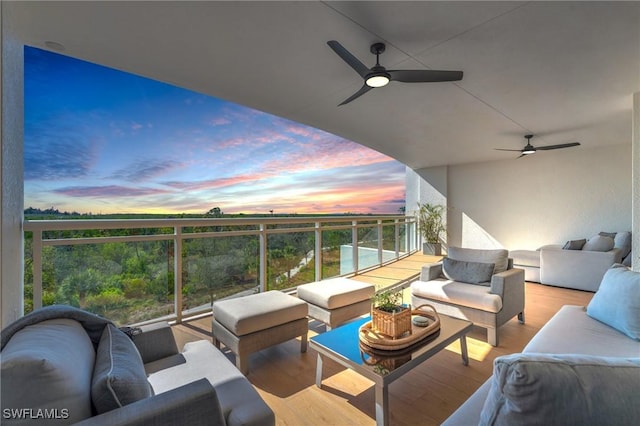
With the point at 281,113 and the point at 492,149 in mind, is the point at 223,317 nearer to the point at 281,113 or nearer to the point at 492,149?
the point at 281,113

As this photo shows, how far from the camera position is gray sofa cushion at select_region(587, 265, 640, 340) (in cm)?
178

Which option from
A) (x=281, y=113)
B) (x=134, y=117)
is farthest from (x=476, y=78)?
(x=134, y=117)

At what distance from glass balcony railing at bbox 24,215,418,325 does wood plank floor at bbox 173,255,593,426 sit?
1.57 feet

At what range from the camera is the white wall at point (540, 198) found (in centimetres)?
570

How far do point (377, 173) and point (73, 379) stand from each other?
10232 millimetres

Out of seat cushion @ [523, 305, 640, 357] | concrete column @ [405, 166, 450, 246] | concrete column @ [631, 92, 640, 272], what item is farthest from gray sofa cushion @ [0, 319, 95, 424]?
concrete column @ [405, 166, 450, 246]

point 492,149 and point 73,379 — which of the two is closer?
point 73,379

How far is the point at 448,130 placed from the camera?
473cm

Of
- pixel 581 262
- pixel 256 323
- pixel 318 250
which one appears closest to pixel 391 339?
pixel 256 323

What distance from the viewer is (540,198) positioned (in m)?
6.56

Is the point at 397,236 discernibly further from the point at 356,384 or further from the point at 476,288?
the point at 356,384

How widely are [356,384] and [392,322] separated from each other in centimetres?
61

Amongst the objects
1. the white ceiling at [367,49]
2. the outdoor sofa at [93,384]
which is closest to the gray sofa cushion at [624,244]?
the white ceiling at [367,49]

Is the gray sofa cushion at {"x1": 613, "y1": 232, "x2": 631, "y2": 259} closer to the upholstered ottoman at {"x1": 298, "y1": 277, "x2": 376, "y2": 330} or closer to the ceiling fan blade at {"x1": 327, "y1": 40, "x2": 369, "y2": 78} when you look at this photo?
the upholstered ottoman at {"x1": 298, "y1": 277, "x2": 376, "y2": 330}
